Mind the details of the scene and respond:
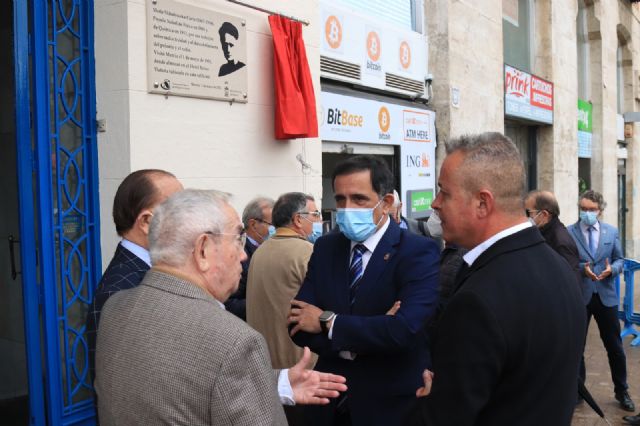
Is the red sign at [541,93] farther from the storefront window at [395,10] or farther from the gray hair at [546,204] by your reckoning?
the gray hair at [546,204]

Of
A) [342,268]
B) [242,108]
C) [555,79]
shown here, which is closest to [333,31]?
[242,108]

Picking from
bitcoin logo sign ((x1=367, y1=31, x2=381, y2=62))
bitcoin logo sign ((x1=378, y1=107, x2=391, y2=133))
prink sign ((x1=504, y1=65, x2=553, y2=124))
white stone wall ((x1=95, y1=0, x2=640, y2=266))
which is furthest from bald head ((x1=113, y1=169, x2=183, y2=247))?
prink sign ((x1=504, y1=65, x2=553, y2=124))

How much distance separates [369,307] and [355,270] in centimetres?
21

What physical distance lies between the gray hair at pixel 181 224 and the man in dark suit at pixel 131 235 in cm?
65

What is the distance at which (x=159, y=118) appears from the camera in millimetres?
4730

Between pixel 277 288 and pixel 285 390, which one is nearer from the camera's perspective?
pixel 285 390

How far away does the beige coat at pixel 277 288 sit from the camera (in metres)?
3.64

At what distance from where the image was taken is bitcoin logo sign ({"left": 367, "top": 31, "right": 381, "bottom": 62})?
26.4ft

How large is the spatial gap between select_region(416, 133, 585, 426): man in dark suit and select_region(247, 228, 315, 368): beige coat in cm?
178

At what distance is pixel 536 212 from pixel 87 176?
12.6 ft

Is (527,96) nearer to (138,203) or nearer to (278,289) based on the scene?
(278,289)

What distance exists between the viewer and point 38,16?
4070 mm

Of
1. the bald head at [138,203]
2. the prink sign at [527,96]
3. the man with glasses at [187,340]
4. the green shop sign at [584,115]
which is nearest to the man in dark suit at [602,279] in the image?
the bald head at [138,203]

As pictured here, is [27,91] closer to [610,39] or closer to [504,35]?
[504,35]
